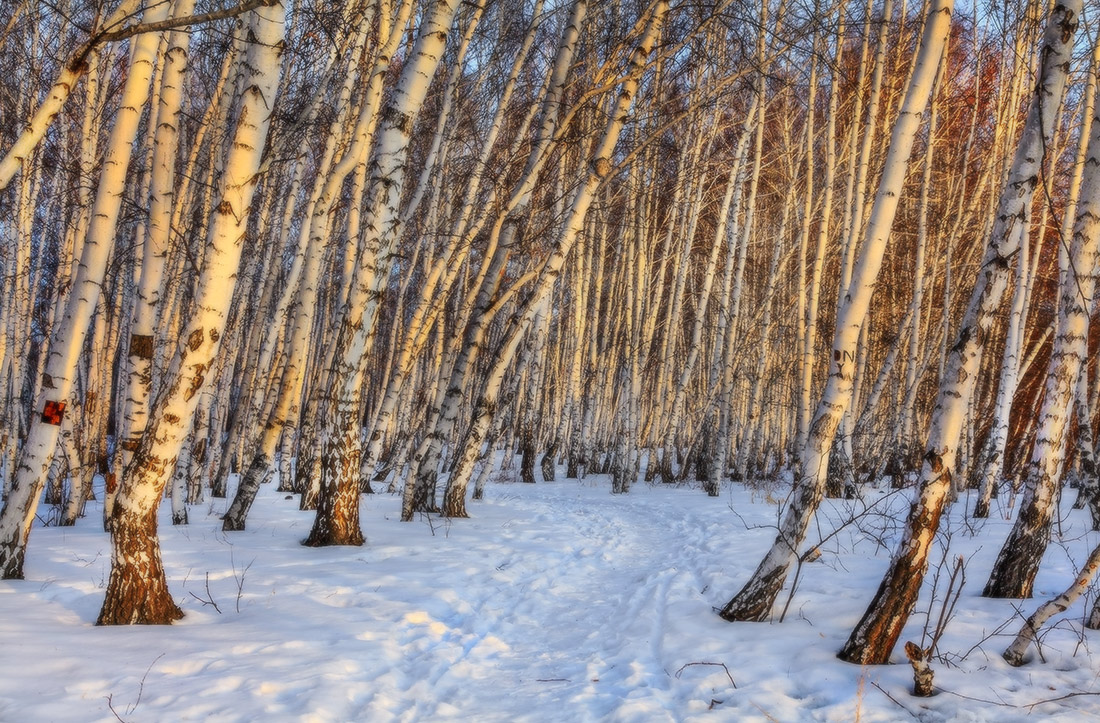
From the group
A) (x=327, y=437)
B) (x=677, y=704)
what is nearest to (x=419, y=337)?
(x=327, y=437)

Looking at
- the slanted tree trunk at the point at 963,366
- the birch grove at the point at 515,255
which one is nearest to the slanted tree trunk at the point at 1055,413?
the birch grove at the point at 515,255

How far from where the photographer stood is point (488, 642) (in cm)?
436

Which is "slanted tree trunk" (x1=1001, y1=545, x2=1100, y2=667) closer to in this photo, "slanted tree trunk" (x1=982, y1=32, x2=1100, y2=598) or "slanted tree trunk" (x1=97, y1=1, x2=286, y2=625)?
"slanted tree trunk" (x1=982, y1=32, x2=1100, y2=598)

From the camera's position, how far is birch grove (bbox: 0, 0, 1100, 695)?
393 centimetres

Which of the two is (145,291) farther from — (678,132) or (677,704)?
(678,132)

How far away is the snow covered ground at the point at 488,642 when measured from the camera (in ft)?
10.3

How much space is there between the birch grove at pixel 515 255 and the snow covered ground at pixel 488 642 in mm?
304

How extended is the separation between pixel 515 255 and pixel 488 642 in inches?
294

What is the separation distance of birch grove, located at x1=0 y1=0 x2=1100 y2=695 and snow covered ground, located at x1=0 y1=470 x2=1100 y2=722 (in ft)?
1.00

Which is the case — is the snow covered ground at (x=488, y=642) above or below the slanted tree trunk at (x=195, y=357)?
below

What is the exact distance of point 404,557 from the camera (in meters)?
6.26

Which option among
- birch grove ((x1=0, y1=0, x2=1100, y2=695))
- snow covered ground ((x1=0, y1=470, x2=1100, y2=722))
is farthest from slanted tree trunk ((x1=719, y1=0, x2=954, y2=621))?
snow covered ground ((x1=0, y1=470, x2=1100, y2=722))

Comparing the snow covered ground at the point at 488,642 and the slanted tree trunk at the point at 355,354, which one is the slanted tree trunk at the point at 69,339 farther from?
the slanted tree trunk at the point at 355,354

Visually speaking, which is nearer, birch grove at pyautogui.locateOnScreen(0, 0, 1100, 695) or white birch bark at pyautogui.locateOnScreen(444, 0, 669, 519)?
birch grove at pyautogui.locateOnScreen(0, 0, 1100, 695)
